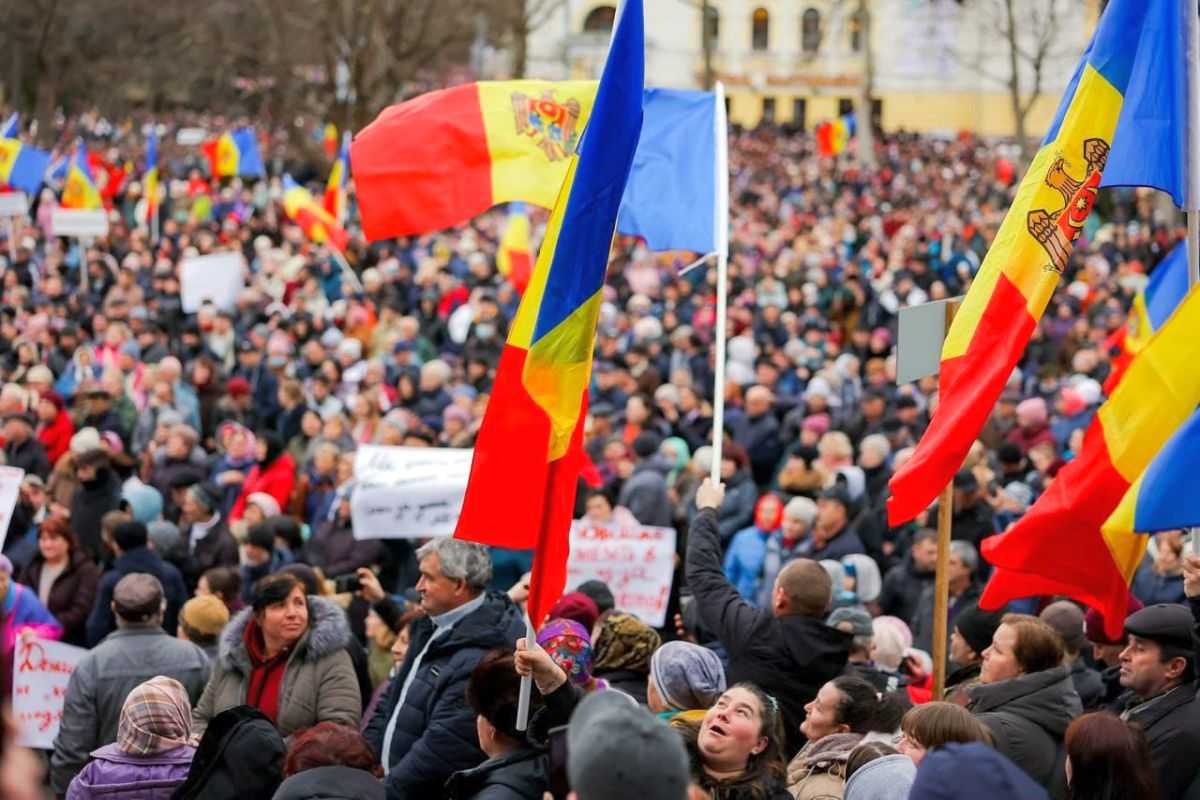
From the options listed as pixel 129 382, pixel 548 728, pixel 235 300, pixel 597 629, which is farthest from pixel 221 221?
pixel 548 728

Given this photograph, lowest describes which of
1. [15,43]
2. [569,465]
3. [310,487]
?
[310,487]

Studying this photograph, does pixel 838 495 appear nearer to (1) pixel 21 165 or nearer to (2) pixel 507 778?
(2) pixel 507 778

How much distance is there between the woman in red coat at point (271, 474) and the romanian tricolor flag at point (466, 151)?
11.4 feet

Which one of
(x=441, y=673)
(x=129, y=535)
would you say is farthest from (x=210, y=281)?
(x=441, y=673)

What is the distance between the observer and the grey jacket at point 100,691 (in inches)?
248

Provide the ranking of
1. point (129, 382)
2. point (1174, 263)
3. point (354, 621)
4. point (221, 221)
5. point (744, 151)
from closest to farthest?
point (354, 621) → point (1174, 263) → point (129, 382) → point (221, 221) → point (744, 151)

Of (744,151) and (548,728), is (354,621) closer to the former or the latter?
(548,728)

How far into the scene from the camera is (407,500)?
30.3 feet

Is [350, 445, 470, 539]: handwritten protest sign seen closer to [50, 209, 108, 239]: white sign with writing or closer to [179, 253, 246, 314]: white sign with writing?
[179, 253, 246, 314]: white sign with writing

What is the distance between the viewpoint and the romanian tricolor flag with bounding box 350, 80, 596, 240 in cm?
778

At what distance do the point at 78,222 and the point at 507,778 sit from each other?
16200mm

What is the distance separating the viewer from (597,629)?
21.4 feet

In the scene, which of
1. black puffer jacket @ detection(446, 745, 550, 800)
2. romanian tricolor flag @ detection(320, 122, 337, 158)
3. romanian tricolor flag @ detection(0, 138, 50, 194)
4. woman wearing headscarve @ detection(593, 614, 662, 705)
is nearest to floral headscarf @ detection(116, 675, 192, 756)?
black puffer jacket @ detection(446, 745, 550, 800)

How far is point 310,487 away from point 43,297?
29.3 feet
